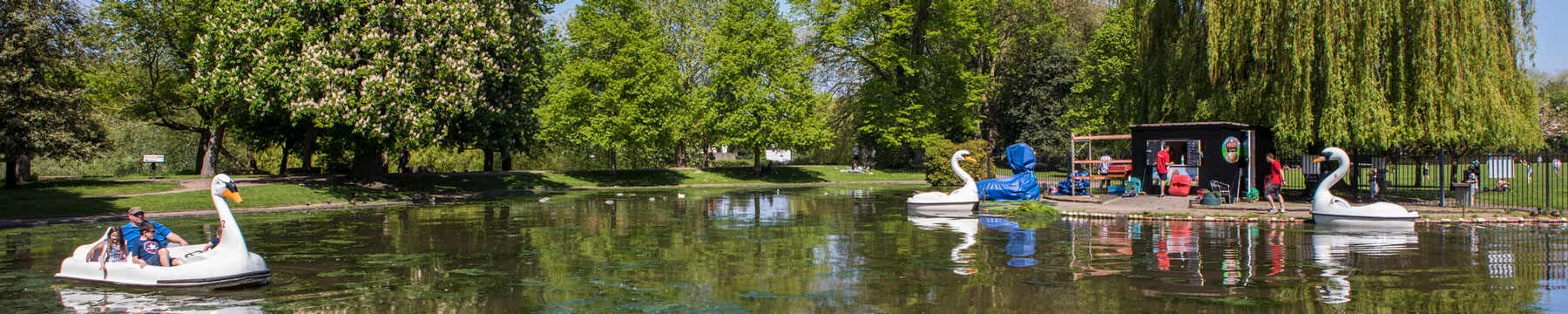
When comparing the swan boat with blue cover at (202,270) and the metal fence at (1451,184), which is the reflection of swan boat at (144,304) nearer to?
the swan boat with blue cover at (202,270)

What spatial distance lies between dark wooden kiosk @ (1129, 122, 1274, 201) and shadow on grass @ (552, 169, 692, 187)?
28.1 metres

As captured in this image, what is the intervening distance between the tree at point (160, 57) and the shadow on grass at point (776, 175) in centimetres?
2505

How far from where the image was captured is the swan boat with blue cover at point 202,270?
12.7 metres

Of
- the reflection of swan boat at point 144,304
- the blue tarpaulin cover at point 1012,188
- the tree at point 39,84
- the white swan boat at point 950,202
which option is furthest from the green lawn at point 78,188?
the blue tarpaulin cover at point 1012,188

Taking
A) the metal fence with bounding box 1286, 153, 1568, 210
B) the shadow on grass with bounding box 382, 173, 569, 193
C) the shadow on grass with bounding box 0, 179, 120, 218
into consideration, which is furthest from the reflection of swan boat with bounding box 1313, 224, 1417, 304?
the shadow on grass with bounding box 382, 173, 569, 193

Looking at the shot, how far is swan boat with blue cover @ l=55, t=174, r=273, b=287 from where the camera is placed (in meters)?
12.7

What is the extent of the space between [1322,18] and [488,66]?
27.2 metres

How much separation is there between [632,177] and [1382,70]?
36.4 metres

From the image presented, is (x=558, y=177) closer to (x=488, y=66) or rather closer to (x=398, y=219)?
(x=488, y=66)

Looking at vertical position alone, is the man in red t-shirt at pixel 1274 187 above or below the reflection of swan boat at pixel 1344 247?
above

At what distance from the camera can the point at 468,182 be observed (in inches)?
1762

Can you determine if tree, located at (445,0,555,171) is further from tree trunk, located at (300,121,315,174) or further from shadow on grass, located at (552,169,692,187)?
shadow on grass, located at (552,169,692,187)

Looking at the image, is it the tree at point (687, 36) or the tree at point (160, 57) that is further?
the tree at point (687, 36)

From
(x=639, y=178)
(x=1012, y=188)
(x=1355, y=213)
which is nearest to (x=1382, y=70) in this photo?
(x=1355, y=213)
